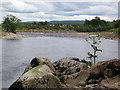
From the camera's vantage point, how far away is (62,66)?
9.17m

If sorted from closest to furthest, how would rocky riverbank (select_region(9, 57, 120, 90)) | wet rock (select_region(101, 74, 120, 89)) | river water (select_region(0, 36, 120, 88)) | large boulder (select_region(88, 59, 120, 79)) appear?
wet rock (select_region(101, 74, 120, 89))
rocky riverbank (select_region(9, 57, 120, 90))
large boulder (select_region(88, 59, 120, 79))
river water (select_region(0, 36, 120, 88))

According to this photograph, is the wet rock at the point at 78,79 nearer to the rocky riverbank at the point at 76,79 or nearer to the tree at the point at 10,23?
the rocky riverbank at the point at 76,79

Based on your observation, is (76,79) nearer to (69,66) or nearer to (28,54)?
(69,66)

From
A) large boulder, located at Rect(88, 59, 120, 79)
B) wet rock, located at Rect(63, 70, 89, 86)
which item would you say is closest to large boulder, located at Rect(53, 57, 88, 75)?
wet rock, located at Rect(63, 70, 89, 86)

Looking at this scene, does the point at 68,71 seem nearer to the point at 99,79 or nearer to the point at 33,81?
the point at 99,79

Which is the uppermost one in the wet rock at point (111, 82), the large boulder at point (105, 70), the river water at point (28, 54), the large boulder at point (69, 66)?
the large boulder at point (105, 70)

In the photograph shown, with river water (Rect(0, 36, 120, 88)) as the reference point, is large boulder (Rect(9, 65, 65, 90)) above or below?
above

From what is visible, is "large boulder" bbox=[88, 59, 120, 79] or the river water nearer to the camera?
"large boulder" bbox=[88, 59, 120, 79]

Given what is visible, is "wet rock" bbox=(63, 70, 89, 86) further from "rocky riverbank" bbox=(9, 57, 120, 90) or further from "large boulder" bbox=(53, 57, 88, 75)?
"large boulder" bbox=(53, 57, 88, 75)

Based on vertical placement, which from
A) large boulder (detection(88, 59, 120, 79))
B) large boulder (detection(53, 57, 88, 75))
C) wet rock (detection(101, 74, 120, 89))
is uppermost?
large boulder (detection(88, 59, 120, 79))

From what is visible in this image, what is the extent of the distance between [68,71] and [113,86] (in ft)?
11.9

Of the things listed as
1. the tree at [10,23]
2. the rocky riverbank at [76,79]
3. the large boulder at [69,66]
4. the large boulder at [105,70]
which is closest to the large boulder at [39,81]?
the rocky riverbank at [76,79]

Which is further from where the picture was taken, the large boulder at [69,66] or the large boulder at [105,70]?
the large boulder at [69,66]

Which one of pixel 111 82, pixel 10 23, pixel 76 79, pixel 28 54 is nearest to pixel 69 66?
pixel 76 79
